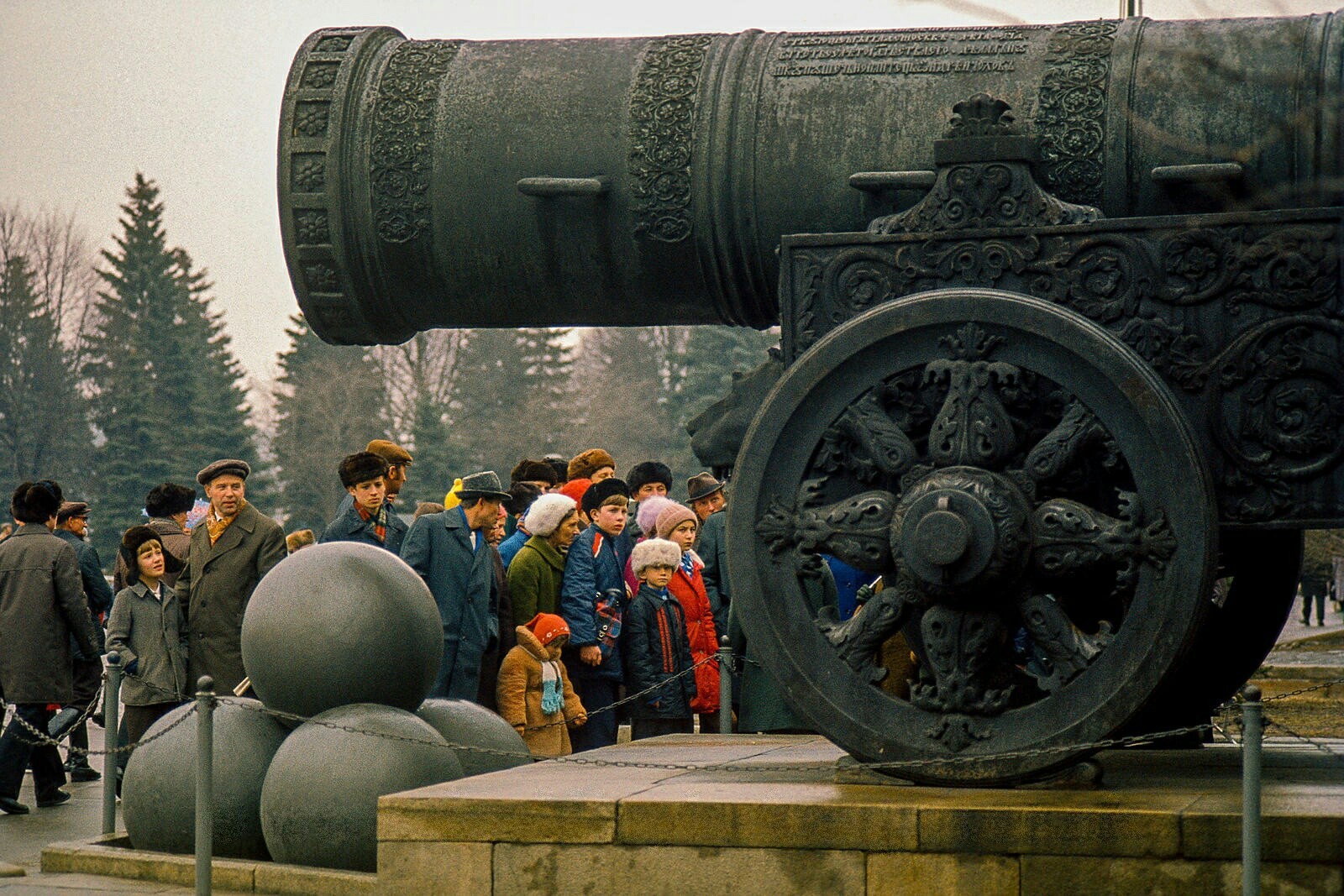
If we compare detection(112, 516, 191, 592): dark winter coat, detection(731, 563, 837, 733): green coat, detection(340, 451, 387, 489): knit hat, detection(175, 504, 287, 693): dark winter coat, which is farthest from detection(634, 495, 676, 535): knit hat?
detection(112, 516, 191, 592): dark winter coat

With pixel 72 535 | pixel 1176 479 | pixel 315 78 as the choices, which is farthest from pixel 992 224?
pixel 72 535

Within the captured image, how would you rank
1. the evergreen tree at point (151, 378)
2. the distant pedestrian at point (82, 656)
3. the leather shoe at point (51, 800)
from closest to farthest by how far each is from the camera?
the leather shoe at point (51, 800)
the distant pedestrian at point (82, 656)
the evergreen tree at point (151, 378)

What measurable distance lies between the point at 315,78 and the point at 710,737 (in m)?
3.07

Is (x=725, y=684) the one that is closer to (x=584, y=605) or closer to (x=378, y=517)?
(x=584, y=605)

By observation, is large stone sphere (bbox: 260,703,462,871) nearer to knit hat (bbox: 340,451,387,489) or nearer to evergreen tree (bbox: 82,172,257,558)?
knit hat (bbox: 340,451,387,489)

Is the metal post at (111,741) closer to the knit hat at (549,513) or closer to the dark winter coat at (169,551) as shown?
the dark winter coat at (169,551)

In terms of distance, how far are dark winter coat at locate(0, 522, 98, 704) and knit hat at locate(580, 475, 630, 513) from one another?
267cm

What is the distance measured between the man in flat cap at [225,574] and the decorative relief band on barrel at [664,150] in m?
3.23

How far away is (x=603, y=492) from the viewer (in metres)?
10.6

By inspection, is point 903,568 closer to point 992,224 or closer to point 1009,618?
point 1009,618

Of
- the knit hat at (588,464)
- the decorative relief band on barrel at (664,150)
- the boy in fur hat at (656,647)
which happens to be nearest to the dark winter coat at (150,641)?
the boy in fur hat at (656,647)

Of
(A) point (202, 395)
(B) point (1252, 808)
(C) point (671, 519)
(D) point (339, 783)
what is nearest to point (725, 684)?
(C) point (671, 519)

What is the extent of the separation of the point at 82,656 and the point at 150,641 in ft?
3.23

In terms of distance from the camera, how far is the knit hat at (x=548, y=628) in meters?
9.57
